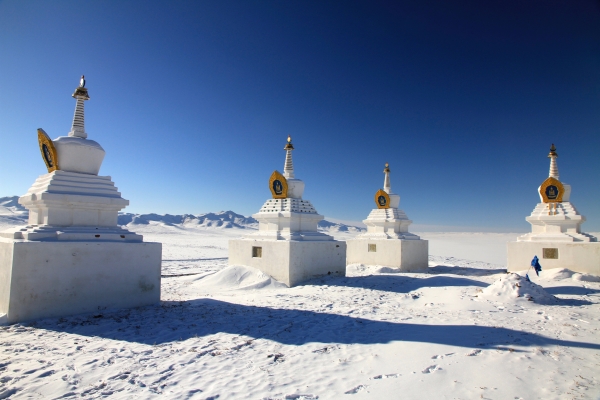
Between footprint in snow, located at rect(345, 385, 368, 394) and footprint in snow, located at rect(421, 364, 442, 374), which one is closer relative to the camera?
footprint in snow, located at rect(345, 385, 368, 394)

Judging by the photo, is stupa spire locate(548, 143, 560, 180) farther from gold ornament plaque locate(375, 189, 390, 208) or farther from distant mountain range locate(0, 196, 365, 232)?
distant mountain range locate(0, 196, 365, 232)

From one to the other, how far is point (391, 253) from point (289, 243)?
6809mm

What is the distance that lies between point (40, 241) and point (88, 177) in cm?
189

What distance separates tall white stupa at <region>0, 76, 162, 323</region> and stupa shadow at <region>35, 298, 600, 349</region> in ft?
1.41

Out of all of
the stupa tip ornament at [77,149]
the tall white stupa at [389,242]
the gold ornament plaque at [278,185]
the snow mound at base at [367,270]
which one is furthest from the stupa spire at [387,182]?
the stupa tip ornament at [77,149]

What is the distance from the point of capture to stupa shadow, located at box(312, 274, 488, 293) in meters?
11.1

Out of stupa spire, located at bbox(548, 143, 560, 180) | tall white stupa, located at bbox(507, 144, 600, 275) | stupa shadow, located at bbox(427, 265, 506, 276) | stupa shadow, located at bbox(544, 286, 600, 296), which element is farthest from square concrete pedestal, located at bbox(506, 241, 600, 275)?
stupa spire, located at bbox(548, 143, 560, 180)

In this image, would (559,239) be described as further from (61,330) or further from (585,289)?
(61,330)

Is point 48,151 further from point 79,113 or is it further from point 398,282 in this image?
point 398,282

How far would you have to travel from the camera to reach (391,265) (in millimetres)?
16562

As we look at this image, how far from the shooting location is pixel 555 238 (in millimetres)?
14156

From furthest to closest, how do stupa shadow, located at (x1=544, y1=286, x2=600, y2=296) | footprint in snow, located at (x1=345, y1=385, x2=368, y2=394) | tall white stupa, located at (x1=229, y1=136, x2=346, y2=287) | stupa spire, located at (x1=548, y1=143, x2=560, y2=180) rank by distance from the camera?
stupa spire, located at (x1=548, y1=143, x2=560, y2=180), tall white stupa, located at (x1=229, y1=136, x2=346, y2=287), stupa shadow, located at (x1=544, y1=286, x2=600, y2=296), footprint in snow, located at (x1=345, y1=385, x2=368, y2=394)

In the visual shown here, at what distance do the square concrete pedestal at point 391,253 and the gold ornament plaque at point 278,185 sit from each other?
19.4 feet

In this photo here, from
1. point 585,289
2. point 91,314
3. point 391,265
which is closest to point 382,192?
point 391,265
